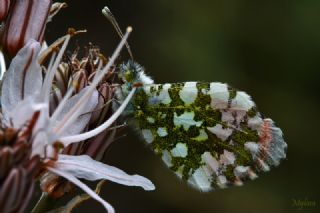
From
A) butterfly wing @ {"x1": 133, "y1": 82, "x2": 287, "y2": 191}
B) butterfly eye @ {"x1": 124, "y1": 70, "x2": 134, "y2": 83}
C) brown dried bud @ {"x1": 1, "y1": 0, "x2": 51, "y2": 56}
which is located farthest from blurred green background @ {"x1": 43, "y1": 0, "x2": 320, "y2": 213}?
brown dried bud @ {"x1": 1, "y1": 0, "x2": 51, "y2": 56}

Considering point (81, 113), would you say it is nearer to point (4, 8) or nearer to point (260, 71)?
point (4, 8)

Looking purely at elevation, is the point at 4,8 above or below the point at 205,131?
above

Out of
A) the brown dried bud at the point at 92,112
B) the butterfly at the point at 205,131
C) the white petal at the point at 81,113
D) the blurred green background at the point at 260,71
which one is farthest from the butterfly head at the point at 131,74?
the blurred green background at the point at 260,71

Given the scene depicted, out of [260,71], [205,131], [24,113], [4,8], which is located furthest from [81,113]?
[260,71]

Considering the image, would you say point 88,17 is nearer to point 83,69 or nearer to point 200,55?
point 200,55

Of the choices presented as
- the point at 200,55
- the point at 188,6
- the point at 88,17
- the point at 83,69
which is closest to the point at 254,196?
the point at 200,55
